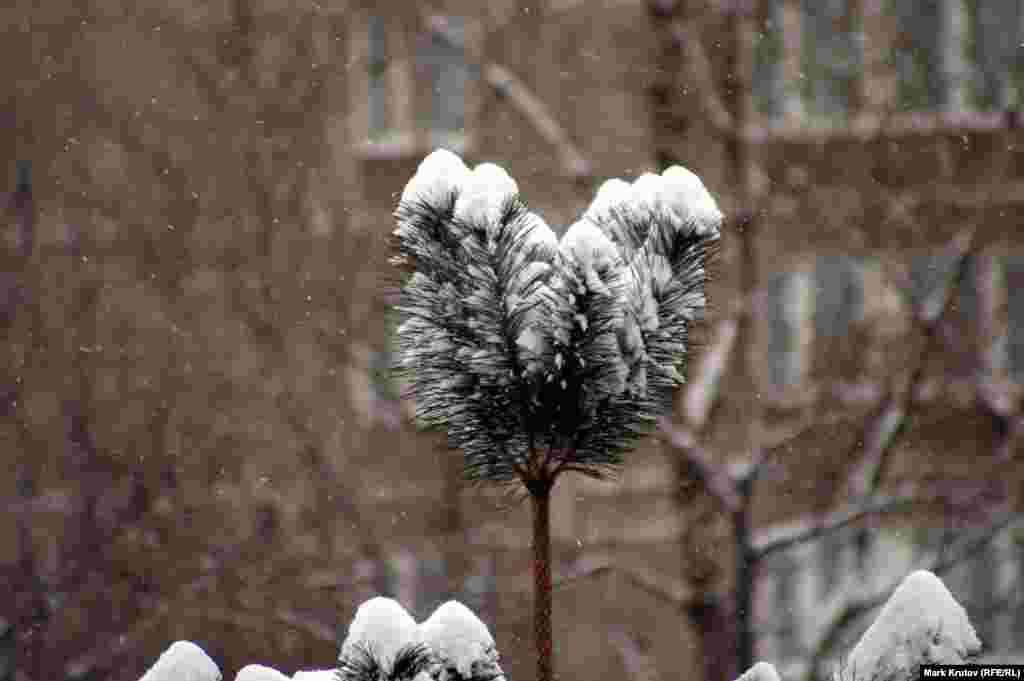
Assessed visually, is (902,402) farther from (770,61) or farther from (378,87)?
(378,87)

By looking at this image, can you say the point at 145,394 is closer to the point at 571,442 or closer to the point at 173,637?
the point at 173,637

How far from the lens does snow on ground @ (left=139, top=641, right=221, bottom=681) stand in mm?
1669

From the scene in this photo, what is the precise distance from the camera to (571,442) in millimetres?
1673

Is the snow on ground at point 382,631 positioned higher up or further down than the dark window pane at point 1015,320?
further down

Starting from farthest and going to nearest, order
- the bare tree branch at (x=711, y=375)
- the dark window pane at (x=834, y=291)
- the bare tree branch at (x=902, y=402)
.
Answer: the dark window pane at (x=834, y=291) < the bare tree branch at (x=711, y=375) < the bare tree branch at (x=902, y=402)

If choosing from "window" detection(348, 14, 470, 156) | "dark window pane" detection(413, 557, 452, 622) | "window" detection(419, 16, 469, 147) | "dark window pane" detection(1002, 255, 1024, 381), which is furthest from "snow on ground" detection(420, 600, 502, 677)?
"dark window pane" detection(1002, 255, 1024, 381)

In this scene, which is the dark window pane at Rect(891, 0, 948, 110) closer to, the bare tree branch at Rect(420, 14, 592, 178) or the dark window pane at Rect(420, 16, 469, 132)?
the bare tree branch at Rect(420, 14, 592, 178)

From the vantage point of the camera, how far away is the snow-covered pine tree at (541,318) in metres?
1.63

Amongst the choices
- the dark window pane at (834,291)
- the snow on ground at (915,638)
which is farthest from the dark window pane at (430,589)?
the snow on ground at (915,638)

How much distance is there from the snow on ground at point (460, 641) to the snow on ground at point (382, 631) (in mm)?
40

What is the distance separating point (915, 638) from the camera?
1686 mm

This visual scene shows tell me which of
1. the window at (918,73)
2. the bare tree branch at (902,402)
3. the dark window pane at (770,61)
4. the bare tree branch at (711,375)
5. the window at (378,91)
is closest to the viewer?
the bare tree branch at (902,402)

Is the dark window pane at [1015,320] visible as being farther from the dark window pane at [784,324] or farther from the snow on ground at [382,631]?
the snow on ground at [382,631]

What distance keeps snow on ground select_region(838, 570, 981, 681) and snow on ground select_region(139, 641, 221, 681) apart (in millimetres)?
813
